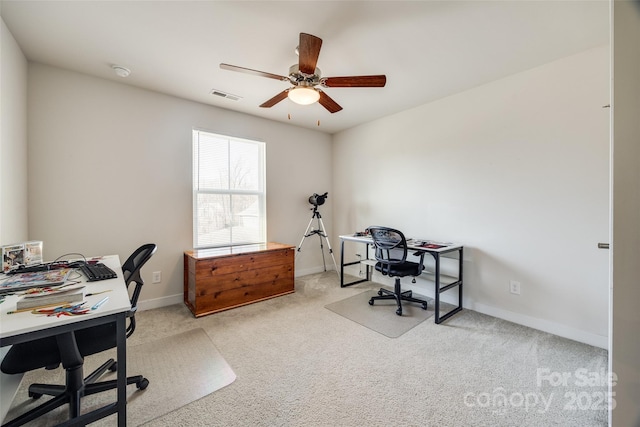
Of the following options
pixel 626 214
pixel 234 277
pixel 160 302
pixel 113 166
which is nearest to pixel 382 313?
pixel 234 277

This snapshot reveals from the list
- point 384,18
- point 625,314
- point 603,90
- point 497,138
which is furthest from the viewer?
point 497,138

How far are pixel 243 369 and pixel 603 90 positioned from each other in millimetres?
3575

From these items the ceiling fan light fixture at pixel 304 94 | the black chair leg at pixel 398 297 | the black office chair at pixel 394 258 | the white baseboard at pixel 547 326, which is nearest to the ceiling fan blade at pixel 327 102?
the ceiling fan light fixture at pixel 304 94

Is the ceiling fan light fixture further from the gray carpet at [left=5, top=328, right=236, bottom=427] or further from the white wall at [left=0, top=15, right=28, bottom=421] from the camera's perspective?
the gray carpet at [left=5, top=328, right=236, bottom=427]

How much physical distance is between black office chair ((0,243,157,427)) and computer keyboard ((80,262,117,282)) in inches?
3.3

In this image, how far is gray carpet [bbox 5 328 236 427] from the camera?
146 cm

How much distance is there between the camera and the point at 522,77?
247 centimetres

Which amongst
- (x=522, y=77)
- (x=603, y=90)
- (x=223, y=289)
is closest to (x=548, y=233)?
(x=603, y=90)

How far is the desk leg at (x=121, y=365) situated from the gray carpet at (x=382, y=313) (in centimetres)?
191

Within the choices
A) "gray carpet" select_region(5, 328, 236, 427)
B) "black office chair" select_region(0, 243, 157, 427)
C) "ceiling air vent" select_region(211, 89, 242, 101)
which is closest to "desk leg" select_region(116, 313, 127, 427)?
"black office chair" select_region(0, 243, 157, 427)

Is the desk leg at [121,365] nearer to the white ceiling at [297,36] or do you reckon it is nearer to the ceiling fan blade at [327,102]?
the white ceiling at [297,36]

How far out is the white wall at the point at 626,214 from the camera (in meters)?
1.03

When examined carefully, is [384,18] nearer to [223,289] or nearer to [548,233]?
[548,233]

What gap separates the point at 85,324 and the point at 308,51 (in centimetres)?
188
